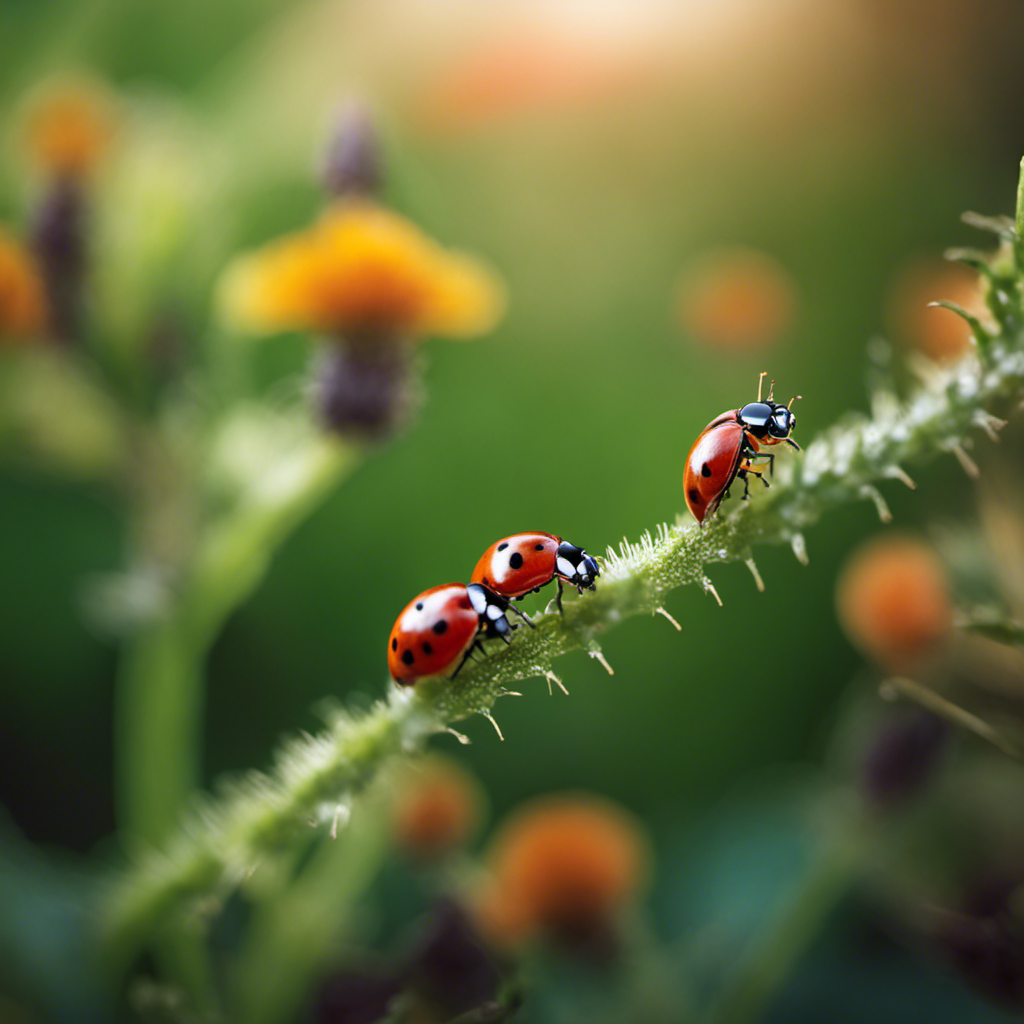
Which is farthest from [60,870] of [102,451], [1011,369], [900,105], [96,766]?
[900,105]

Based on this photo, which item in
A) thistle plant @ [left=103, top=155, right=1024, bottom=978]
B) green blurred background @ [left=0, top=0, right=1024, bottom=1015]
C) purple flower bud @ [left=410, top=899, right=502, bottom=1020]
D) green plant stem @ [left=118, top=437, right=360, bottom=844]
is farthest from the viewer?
green blurred background @ [left=0, top=0, right=1024, bottom=1015]

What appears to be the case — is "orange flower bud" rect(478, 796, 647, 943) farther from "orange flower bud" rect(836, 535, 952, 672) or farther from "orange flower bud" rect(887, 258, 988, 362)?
"orange flower bud" rect(887, 258, 988, 362)

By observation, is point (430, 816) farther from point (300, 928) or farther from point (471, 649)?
point (471, 649)

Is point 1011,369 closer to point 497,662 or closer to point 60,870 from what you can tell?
point 497,662

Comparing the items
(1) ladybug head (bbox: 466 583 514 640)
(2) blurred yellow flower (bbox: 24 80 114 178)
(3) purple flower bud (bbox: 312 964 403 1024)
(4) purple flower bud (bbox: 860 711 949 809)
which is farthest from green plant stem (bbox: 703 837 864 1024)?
(2) blurred yellow flower (bbox: 24 80 114 178)

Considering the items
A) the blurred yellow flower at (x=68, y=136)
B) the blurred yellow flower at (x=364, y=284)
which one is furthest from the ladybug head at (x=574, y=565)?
the blurred yellow flower at (x=68, y=136)

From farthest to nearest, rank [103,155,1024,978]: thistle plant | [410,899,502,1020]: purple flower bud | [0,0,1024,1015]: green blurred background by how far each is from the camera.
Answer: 1. [0,0,1024,1015]: green blurred background
2. [410,899,502,1020]: purple flower bud
3. [103,155,1024,978]: thistle plant
